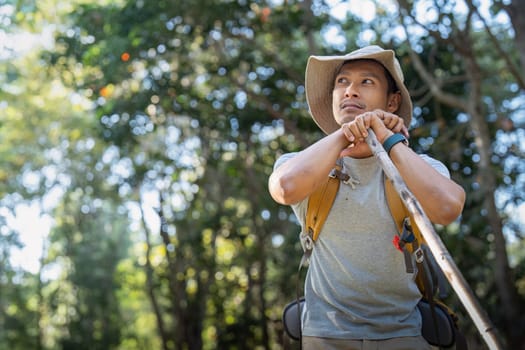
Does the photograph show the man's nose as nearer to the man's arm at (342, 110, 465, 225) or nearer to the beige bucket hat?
the beige bucket hat

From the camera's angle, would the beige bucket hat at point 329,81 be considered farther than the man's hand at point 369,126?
Yes

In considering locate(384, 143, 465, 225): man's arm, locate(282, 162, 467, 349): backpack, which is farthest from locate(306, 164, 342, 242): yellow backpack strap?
locate(384, 143, 465, 225): man's arm

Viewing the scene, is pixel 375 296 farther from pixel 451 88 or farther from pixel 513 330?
pixel 451 88

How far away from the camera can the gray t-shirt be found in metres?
2.41

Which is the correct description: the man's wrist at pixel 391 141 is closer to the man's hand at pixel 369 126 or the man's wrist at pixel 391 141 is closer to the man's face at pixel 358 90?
the man's hand at pixel 369 126

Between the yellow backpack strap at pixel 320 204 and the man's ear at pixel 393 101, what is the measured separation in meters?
0.46

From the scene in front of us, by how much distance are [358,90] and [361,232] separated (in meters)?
0.60

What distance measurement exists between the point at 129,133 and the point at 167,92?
2.94ft

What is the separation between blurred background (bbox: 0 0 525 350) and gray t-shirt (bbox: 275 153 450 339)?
312cm

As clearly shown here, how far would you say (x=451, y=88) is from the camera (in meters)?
11.0

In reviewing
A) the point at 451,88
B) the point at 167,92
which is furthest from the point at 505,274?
the point at 167,92

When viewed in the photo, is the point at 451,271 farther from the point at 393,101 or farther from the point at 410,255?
the point at 393,101

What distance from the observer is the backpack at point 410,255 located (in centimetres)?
242

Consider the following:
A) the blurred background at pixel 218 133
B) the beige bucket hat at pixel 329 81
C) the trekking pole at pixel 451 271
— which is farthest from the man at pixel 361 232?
the blurred background at pixel 218 133
